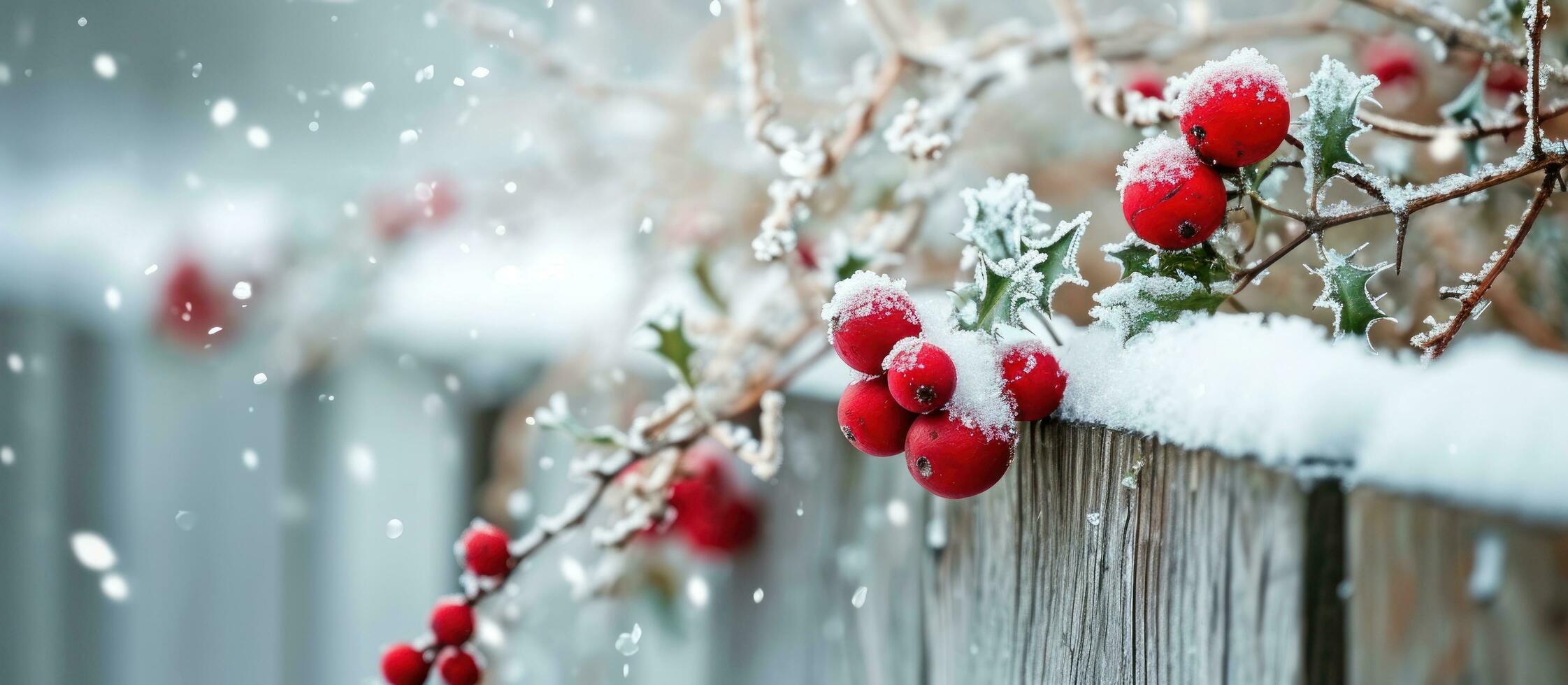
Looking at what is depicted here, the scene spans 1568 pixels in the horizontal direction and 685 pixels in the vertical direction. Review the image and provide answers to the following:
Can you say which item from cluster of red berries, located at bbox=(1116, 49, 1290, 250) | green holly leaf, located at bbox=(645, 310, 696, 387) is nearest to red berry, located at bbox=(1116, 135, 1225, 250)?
cluster of red berries, located at bbox=(1116, 49, 1290, 250)

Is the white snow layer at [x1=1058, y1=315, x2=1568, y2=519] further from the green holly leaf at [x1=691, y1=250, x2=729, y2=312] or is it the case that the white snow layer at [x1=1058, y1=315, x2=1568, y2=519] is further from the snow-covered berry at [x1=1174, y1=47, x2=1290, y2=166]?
the green holly leaf at [x1=691, y1=250, x2=729, y2=312]

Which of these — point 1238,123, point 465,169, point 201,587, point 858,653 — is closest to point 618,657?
point 858,653

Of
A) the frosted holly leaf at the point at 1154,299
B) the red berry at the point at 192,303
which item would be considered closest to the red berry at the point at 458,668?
the frosted holly leaf at the point at 1154,299

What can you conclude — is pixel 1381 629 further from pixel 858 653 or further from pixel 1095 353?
pixel 858 653

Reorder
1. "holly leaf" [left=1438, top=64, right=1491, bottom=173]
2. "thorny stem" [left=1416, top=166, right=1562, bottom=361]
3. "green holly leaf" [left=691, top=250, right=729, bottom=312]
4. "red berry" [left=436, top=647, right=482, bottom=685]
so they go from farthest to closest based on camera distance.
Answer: "green holly leaf" [left=691, top=250, right=729, bottom=312] → "red berry" [left=436, top=647, right=482, bottom=685] → "holly leaf" [left=1438, top=64, right=1491, bottom=173] → "thorny stem" [left=1416, top=166, right=1562, bottom=361]

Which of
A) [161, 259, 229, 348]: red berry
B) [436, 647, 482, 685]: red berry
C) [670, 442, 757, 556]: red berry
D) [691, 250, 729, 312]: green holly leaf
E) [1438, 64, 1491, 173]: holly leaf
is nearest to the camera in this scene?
[1438, 64, 1491, 173]: holly leaf
